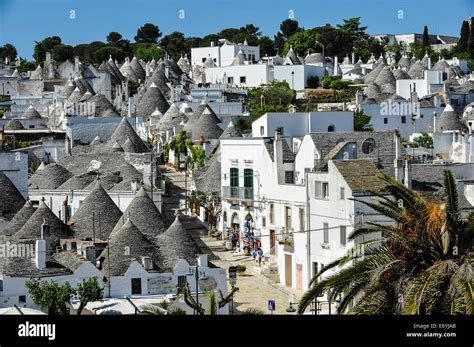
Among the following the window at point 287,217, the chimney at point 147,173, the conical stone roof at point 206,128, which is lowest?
the window at point 287,217

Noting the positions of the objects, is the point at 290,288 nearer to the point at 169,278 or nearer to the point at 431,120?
the point at 169,278

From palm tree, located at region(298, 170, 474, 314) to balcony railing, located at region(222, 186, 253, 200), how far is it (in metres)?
15.8

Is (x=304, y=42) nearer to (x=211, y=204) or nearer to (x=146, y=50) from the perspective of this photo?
(x=146, y=50)

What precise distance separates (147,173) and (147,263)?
37.9 ft

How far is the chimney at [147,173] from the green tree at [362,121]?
22.4 ft

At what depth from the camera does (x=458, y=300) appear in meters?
6.88

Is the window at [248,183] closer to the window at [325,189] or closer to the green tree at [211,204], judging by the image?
the green tree at [211,204]

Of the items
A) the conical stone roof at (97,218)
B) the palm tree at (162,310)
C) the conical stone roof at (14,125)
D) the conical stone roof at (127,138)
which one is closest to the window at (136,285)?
the palm tree at (162,310)

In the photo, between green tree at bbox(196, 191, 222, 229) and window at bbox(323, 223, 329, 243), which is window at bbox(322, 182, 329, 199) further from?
green tree at bbox(196, 191, 222, 229)

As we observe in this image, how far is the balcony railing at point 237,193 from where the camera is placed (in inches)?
927

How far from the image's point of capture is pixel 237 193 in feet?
79.5

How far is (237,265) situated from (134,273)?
3000mm

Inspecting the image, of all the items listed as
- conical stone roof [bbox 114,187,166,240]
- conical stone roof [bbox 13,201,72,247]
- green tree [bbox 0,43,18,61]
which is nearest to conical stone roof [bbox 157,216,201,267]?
conical stone roof [bbox 114,187,166,240]
